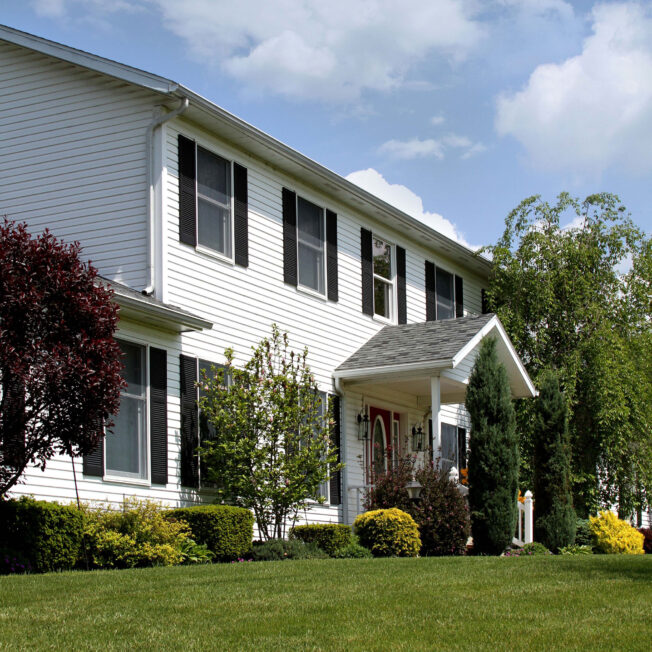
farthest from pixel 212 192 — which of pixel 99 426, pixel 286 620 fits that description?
pixel 286 620

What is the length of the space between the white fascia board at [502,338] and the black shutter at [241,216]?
3808 millimetres

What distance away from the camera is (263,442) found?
1408cm

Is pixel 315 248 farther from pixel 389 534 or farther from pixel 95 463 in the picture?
pixel 95 463

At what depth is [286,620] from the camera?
21.5 ft

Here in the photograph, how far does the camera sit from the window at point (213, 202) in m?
14.2

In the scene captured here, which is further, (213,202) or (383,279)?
(383,279)

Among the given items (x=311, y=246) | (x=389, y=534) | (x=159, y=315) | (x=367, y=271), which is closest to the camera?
(x=159, y=315)

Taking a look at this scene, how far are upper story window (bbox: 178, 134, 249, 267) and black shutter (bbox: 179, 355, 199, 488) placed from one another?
1814 mm

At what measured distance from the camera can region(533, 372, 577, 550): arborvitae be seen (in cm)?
1709

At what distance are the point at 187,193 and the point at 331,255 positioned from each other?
12.7 feet

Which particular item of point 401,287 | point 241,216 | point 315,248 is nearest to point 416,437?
point 401,287

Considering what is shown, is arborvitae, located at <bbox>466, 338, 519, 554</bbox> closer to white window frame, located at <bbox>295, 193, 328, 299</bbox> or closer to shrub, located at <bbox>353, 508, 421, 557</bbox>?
shrub, located at <bbox>353, 508, 421, 557</bbox>

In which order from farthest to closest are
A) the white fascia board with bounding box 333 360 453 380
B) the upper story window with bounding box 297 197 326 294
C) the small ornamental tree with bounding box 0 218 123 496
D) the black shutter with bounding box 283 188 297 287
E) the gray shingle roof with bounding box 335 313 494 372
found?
the upper story window with bounding box 297 197 326 294, the gray shingle roof with bounding box 335 313 494 372, the black shutter with bounding box 283 188 297 287, the white fascia board with bounding box 333 360 453 380, the small ornamental tree with bounding box 0 218 123 496

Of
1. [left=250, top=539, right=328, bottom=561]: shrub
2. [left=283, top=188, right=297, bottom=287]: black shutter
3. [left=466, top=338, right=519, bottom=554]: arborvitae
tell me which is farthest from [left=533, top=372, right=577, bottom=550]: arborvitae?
[left=250, top=539, right=328, bottom=561]: shrub
